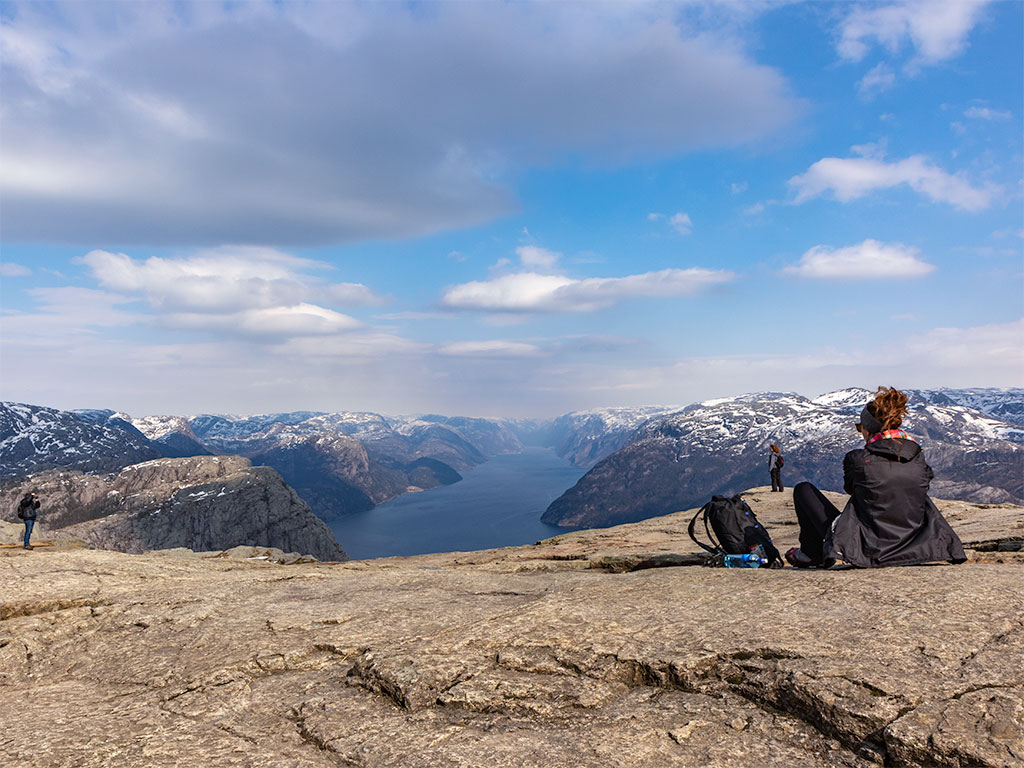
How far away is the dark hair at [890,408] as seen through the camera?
9.79 m

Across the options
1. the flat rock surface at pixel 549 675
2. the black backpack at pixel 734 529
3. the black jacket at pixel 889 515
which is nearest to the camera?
the flat rock surface at pixel 549 675

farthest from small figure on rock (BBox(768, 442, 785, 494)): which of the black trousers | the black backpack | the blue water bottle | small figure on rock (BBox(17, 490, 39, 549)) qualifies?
small figure on rock (BBox(17, 490, 39, 549))

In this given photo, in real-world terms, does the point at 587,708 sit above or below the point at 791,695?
below

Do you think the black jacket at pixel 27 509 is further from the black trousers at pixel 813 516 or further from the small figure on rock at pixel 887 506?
the small figure on rock at pixel 887 506

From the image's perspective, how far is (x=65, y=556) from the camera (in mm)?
16891

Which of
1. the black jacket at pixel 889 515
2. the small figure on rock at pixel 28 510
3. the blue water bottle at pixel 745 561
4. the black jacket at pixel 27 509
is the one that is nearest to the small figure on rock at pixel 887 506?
the black jacket at pixel 889 515

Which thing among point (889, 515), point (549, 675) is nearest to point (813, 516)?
point (889, 515)

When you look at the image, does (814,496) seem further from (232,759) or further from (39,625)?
(39,625)

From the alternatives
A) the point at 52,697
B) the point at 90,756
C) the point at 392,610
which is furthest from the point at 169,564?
the point at 90,756

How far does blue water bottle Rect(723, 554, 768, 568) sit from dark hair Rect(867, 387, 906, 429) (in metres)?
4.23

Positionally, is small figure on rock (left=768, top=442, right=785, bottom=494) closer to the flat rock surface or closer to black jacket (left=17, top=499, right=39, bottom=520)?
the flat rock surface

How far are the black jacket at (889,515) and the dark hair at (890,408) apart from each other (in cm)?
37

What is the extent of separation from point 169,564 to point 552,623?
16.4 m

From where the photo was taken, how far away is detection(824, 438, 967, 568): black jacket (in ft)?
30.9
